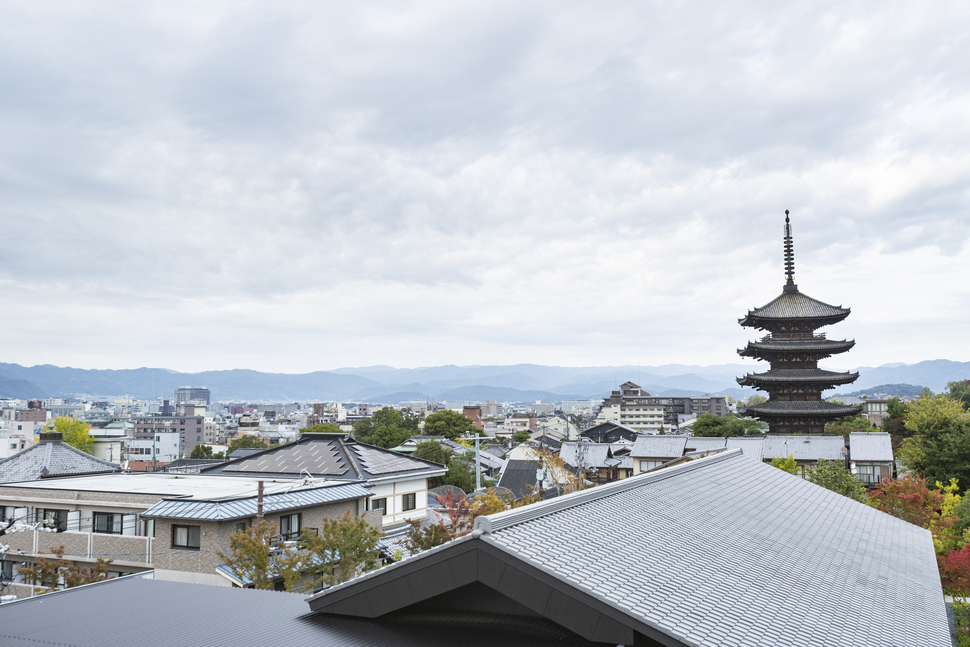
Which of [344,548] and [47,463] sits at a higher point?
[344,548]

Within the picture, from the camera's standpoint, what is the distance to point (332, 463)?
102 ft

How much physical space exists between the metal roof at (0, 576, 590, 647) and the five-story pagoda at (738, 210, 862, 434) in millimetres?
45080

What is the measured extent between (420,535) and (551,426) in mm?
Result: 126981

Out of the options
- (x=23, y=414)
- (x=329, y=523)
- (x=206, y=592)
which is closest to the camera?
(x=206, y=592)

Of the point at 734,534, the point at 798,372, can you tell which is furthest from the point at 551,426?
the point at 734,534

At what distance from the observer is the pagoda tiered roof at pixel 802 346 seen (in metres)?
47.0

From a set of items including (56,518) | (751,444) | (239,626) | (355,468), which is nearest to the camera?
(239,626)

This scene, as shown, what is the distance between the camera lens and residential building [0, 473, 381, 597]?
65.3 ft

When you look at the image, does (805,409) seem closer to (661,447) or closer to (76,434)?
(661,447)

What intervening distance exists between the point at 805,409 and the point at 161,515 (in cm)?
4496

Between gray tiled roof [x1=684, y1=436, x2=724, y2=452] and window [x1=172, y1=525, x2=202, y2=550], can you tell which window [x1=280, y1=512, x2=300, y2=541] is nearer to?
window [x1=172, y1=525, x2=202, y2=550]

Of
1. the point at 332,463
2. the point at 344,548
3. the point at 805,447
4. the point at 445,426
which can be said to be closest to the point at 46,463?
the point at 332,463

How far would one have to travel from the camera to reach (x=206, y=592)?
31.4 feet

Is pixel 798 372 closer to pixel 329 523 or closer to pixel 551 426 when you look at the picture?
pixel 329 523
